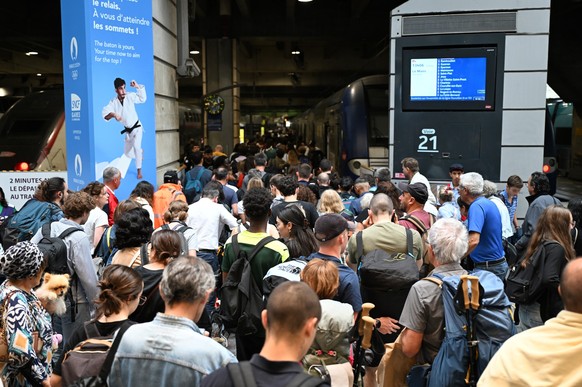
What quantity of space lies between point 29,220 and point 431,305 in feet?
13.2

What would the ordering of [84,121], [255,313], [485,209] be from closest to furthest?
[255,313] → [485,209] → [84,121]

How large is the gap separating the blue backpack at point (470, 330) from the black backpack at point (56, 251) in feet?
9.86

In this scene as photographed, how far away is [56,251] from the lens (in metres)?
4.46

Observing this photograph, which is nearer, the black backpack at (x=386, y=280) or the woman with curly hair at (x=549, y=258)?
the black backpack at (x=386, y=280)

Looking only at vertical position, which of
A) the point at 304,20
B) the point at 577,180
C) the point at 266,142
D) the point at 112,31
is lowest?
the point at 577,180

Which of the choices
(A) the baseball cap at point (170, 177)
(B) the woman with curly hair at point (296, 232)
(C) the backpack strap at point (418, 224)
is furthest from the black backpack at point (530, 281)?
(A) the baseball cap at point (170, 177)

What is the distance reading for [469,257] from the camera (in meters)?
5.80

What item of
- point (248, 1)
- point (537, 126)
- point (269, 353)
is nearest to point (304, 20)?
point (248, 1)

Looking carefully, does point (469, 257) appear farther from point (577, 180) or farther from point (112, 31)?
point (577, 180)

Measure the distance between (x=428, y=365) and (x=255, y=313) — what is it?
4.03 feet

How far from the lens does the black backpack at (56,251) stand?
4438mm

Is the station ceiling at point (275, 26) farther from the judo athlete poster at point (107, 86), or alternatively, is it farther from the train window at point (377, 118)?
the judo athlete poster at point (107, 86)

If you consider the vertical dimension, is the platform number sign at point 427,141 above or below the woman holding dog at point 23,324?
above

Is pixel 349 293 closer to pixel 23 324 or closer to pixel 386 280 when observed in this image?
pixel 386 280
